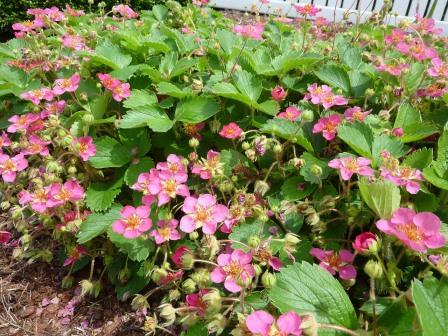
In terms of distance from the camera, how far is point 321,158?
5.53 ft

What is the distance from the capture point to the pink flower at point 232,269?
4.09 feet

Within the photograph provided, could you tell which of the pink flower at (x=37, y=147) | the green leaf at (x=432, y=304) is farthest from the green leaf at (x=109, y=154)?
the green leaf at (x=432, y=304)

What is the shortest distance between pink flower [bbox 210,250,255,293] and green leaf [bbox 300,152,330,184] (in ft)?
1.31

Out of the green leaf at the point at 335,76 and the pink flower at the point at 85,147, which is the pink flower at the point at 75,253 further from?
the green leaf at the point at 335,76

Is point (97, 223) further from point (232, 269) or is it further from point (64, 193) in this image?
point (232, 269)

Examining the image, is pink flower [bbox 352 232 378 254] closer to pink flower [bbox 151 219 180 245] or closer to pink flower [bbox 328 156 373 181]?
pink flower [bbox 328 156 373 181]

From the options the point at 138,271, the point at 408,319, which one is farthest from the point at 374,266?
the point at 138,271

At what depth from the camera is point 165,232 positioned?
59.7 inches

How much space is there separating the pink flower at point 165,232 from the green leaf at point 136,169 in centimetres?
25

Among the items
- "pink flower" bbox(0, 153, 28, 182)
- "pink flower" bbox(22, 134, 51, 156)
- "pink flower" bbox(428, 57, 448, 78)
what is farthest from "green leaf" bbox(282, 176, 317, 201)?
"pink flower" bbox(0, 153, 28, 182)

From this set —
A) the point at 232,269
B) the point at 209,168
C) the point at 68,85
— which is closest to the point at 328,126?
the point at 209,168

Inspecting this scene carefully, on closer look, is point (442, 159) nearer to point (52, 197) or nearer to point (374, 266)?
point (374, 266)

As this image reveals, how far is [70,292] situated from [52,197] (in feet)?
1.52

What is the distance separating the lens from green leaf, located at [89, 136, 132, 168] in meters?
1.74
